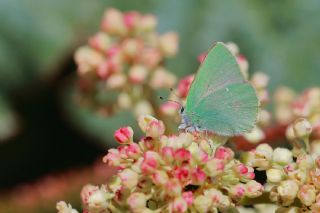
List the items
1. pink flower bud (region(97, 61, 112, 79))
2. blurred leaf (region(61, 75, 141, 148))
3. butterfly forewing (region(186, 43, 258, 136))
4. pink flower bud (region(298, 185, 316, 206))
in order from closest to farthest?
pink flower bud (region(298, 185, 316, 206)), butterfly forewing (region(186, 43, 258, 136)), pink flower bud (region(97, 61, 112, 79)), blurred leaf (region(61, 75, 141, 148))

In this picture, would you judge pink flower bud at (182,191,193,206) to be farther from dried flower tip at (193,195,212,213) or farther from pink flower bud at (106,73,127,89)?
pink flower bud at (106,73,127,89)

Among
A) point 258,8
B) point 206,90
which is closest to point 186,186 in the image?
point 206,90

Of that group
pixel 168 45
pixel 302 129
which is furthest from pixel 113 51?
pixel 302 129

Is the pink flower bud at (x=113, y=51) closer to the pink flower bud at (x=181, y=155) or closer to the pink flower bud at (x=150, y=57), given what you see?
the pink flower bud at (x=150, y=57)

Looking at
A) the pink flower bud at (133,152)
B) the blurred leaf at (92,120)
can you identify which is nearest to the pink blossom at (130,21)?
the blurred leaf at (92,120)

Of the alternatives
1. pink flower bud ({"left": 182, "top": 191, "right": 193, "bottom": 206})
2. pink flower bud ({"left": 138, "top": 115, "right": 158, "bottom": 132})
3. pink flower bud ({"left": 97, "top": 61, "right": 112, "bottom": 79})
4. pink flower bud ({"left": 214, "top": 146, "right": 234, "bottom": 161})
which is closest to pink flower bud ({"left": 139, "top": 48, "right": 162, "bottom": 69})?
pink flower bud ({"left": 97, "top": 61, "right": 112, "bottom": 79})

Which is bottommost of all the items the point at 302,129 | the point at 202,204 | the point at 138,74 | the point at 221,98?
the point at 202,204

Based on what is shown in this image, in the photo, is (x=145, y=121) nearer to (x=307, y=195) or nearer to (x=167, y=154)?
(x=167, y=154)
